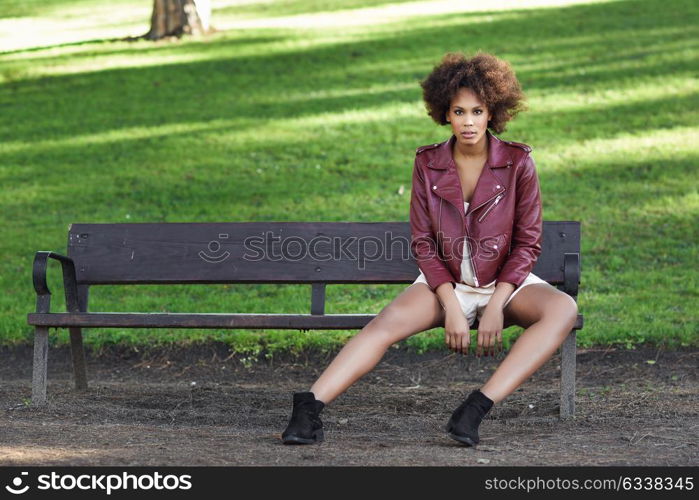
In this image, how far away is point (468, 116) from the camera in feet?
16.9

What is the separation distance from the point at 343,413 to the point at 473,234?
1378 mm

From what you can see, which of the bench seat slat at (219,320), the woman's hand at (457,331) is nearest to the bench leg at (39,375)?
the bench seat slat at (219,320)

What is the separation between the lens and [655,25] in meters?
16.7

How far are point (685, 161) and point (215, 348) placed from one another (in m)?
6.08

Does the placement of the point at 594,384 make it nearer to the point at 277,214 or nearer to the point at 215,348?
the point at 215,348

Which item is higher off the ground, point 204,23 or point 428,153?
point 204,23

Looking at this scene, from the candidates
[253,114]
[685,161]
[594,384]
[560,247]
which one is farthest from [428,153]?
[253,114]

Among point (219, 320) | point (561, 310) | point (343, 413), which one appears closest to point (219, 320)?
point (219, 320)

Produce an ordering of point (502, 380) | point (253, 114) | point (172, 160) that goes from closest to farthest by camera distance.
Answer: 1. point (502, 380)
2. point (172, 160)
3. point (253, 114)

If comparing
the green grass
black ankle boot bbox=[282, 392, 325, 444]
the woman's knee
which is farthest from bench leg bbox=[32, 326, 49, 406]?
the woman's knee

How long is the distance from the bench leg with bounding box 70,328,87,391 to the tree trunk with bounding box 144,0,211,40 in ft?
39.0

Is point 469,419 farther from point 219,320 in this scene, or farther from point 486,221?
point 219,320

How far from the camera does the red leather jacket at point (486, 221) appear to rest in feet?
16.8

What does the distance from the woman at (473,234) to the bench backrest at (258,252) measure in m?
0.80
